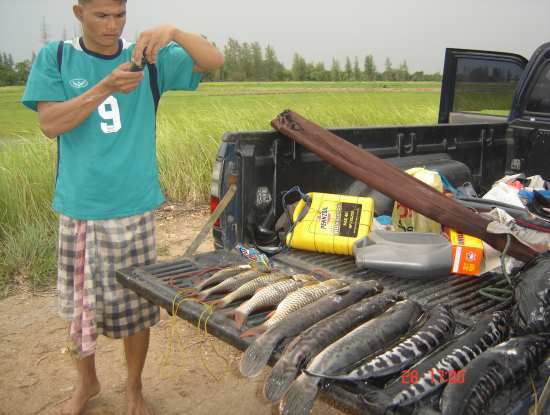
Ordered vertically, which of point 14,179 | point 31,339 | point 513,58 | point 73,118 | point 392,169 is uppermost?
point 513,58

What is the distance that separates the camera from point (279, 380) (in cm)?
178

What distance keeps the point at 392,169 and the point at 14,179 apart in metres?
4.90

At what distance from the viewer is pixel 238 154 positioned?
3148mm

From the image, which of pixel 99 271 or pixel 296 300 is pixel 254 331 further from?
pixel 99 271

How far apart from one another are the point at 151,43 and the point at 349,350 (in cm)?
168

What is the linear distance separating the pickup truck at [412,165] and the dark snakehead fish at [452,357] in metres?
0.06

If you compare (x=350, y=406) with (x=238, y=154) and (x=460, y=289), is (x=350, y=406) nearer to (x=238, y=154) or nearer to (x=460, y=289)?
(x=460, y=289)

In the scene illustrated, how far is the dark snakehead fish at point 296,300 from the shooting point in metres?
2.13

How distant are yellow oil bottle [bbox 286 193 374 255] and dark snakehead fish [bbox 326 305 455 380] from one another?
3.21 feet

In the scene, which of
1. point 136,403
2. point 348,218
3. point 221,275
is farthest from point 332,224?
point 136,403

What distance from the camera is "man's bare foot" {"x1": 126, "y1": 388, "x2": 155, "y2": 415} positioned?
3182mm

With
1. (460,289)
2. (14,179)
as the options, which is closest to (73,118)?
(460,289)

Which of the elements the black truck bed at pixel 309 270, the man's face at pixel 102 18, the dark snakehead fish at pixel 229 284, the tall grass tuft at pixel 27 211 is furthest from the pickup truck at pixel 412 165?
the tall grass tuft at pixel 27 211

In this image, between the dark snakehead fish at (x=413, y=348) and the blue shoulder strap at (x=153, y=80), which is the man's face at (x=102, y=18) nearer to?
the blue shoulder strap at (x=153, y=80)
